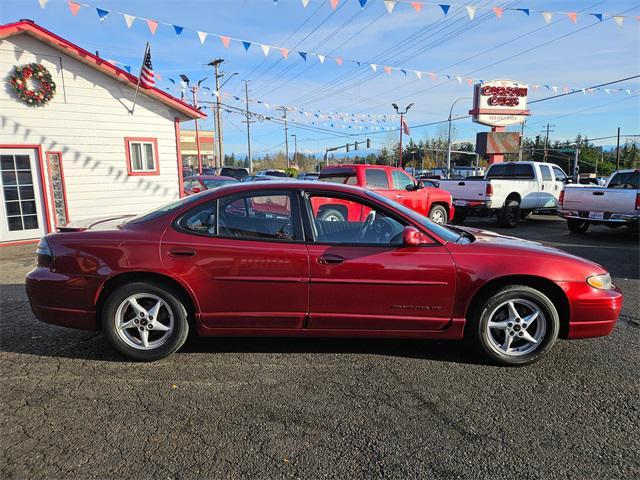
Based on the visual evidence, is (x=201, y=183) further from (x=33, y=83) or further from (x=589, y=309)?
(x=589, y=309)

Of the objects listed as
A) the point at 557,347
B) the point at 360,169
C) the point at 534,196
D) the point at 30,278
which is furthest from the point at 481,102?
the point at 30,278

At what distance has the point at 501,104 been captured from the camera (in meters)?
25.3

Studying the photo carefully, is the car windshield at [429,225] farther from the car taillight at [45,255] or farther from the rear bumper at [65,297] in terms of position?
the car taillight at [45,255]

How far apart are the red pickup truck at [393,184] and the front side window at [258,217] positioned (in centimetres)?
503

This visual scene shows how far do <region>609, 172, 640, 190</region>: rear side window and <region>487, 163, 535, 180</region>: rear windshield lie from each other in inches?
114

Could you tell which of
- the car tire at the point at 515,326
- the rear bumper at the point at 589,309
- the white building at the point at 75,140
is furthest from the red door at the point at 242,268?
the white building at the point at 75,140

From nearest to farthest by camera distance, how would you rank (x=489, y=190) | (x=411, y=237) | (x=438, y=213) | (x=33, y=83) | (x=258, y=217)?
(x=411, y=237)
(x=258, y=217)
(x=33, y=83)
(x=438, y=213)
(x=489, y=190)

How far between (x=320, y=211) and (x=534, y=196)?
1148 centimetres

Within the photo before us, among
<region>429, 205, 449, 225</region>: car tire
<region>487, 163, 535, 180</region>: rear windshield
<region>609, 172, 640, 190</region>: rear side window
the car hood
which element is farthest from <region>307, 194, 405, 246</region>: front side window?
<region>487, 163, 535, 180</region>: rear windshield

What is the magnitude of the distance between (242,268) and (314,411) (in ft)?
4.04

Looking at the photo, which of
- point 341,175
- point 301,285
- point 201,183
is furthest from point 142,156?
point 301,285

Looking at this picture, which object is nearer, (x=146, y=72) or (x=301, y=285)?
(x=301, y=285)

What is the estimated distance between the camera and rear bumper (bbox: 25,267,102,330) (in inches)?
135

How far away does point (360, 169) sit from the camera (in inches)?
368
